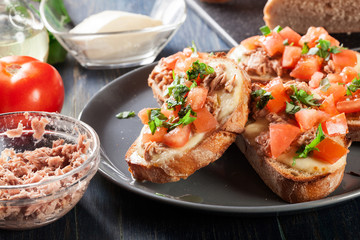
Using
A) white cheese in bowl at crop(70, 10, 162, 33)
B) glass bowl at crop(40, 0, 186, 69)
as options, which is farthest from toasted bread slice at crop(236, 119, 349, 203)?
white cheese in bowl at crop(70, 10, 162, 33)

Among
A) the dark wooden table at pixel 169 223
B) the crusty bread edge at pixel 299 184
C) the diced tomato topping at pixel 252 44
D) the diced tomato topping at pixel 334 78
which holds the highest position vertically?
the diced tomato topping at pixel 334 78

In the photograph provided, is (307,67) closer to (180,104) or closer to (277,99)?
(277,99)

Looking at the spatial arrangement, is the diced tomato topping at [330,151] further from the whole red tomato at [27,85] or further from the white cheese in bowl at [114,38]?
the white cheese in bowl at [114,38]

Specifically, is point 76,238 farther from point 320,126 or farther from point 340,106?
point 340,106

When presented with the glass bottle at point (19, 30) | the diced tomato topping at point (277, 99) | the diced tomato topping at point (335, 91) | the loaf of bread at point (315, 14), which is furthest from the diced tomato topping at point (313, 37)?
the glass bottle at point (19, 30)

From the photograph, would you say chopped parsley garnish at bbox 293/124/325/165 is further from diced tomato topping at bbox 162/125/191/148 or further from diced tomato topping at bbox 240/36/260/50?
diced tomato topping at bbox 240/36/260/50

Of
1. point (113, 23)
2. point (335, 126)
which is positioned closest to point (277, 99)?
point (335, 126)
